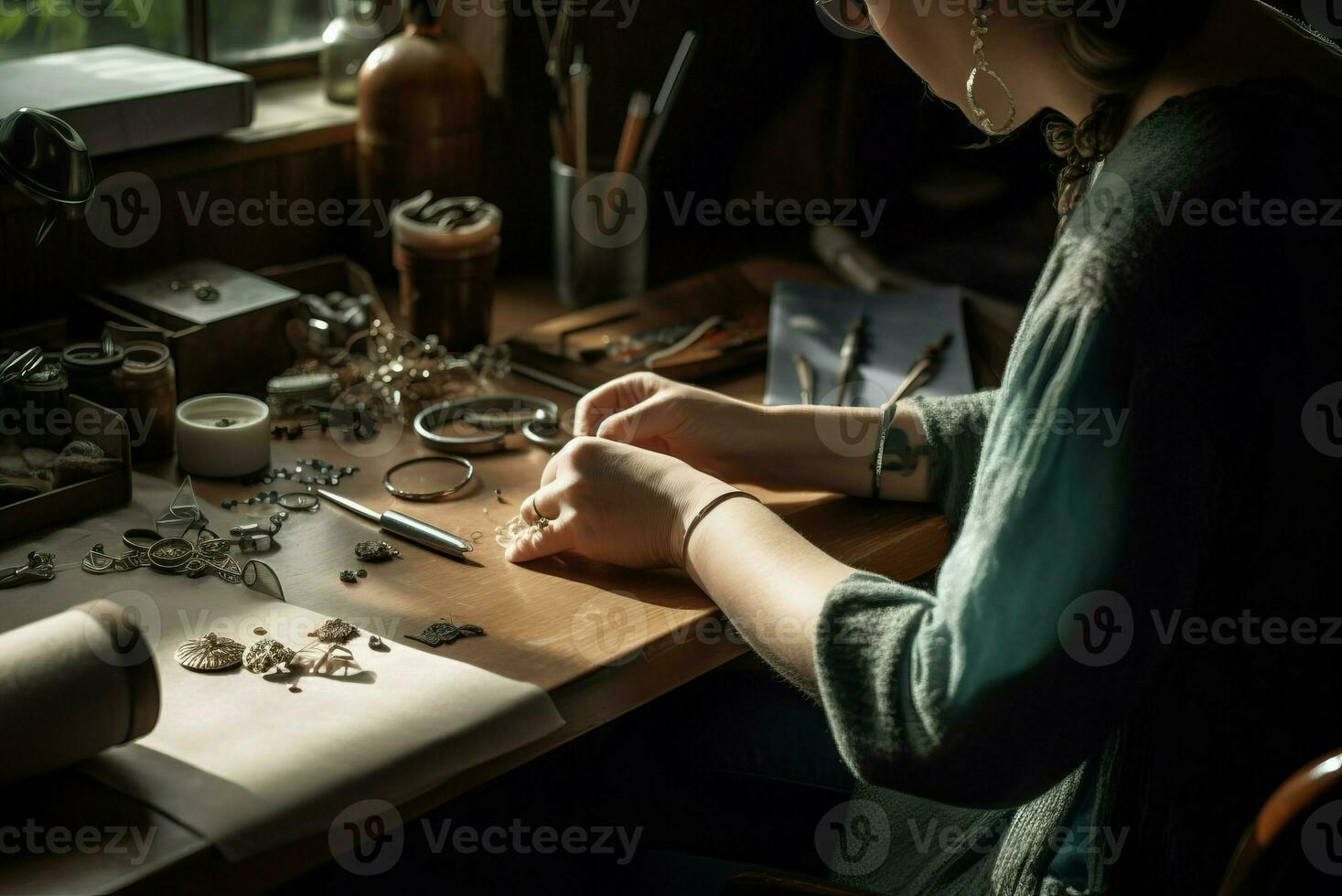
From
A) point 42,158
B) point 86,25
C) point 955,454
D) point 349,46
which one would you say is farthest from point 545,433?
point 86,25

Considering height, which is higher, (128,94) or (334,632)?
(128,94)

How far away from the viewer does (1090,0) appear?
88 cm

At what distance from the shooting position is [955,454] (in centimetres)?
126

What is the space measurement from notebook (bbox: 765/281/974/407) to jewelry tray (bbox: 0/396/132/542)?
25.8 inches

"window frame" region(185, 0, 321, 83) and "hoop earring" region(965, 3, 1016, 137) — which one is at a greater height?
"hoop earring" region(965, 3, 1016, 137)

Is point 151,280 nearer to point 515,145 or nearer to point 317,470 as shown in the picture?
point 317,470

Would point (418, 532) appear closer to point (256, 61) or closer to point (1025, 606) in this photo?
point (1025, 606)

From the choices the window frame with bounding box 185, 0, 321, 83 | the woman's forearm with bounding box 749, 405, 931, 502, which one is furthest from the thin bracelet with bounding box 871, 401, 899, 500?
the window frame with bounding box 185, 0, 321, 83

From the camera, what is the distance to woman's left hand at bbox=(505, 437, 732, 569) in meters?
1.09

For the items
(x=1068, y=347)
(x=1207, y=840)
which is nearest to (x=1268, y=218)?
(x=1068, y=347)

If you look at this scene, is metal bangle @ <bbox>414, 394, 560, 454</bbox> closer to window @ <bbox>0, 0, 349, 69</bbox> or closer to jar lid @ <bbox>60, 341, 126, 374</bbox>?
jar lid @ <bbox>60, 341, 126, 374</bbox>

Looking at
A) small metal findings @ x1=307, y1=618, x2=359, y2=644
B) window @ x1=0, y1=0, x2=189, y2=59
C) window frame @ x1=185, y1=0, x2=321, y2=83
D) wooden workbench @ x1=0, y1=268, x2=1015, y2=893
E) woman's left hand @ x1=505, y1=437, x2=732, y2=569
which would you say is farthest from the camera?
window frame @ x1=185, y1=0, x2=321, y2=83

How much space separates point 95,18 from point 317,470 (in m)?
0.83

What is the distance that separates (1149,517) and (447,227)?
0.96 m
